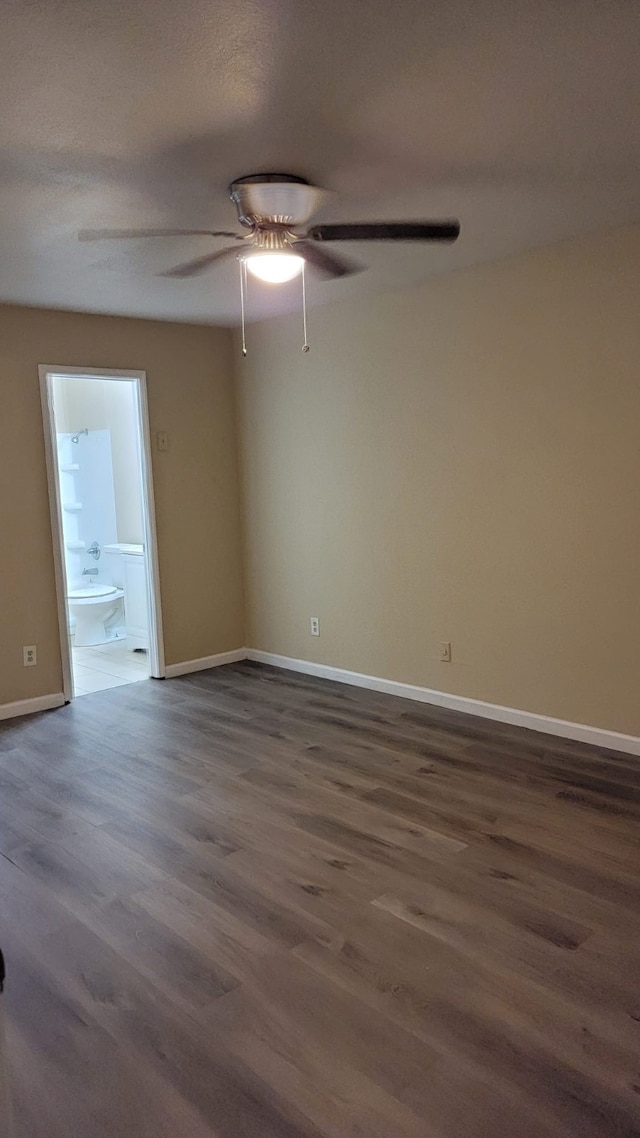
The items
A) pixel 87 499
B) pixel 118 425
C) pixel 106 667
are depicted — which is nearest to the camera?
pixel 106 667

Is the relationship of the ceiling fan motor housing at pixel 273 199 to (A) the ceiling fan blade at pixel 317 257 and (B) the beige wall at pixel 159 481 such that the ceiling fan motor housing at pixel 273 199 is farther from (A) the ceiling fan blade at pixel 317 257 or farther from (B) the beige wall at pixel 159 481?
(B) the beige wall at pixel 159 481

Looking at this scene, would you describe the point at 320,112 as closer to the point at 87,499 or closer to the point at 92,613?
the point at 92,613

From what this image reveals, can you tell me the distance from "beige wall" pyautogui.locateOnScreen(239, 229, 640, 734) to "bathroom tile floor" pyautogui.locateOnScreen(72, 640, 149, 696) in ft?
3.77

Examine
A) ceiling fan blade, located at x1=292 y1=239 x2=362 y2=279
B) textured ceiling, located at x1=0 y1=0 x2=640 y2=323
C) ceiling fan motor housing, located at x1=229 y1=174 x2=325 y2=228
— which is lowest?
ceiling fan blade, located at x1=292 y1=239 x2=362 y2=279

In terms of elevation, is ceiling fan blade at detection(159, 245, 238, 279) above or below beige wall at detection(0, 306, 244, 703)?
above

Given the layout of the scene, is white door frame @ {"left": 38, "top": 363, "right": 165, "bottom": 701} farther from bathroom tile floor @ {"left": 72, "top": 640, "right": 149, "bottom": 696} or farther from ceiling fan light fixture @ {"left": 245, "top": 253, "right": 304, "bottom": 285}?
ceiling fan light fixture @ {"left": 245, "top": 253, "right": 304, "bottom": 285}

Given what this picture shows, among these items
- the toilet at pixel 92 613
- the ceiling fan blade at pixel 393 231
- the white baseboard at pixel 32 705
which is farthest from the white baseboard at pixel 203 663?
the ceiling fan blade at pixel 393 231

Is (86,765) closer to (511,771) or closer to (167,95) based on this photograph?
(511,771)

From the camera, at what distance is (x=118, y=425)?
6941 millimetres

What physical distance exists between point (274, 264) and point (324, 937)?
225 centimetres

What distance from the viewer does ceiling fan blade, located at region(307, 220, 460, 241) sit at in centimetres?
246

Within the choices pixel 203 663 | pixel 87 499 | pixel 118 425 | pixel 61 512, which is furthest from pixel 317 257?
pixel 87 499

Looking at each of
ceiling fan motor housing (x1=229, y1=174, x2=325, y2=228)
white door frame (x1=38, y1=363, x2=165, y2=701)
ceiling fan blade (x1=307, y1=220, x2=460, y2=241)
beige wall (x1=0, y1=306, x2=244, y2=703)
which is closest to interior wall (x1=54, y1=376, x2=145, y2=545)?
beige wall (x1=0, y1=306, x2=244, y2=703)

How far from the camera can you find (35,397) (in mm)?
4574
